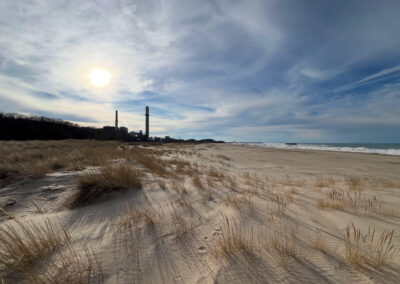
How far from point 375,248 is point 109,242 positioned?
3.14 meters

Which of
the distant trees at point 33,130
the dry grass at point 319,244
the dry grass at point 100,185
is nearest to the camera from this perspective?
the dry grass at point 319,244

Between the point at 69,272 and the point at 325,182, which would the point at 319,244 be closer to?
the point at 69,272

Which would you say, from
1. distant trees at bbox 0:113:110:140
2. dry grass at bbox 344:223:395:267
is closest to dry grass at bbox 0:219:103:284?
dry grass at bbox 344:223:395:267

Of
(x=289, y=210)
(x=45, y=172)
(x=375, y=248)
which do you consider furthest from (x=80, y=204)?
(x=375, y=248)

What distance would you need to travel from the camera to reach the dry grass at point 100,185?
326 cm

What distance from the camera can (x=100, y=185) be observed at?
357 cm

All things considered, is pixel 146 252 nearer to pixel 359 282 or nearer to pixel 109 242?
pixel 109 242

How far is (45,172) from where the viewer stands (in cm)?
487

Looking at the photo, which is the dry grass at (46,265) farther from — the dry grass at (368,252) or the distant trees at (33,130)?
the distant trees at (33,130)

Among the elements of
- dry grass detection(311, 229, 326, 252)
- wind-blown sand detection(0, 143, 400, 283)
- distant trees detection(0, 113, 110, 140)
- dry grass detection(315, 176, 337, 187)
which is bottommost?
dry grass detection(315, 176, 337, 187)

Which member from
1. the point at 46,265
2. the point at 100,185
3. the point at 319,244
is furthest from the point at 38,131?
the point at 319,244

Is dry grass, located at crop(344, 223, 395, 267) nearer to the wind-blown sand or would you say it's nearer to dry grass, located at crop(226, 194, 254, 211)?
the wind-blown sand

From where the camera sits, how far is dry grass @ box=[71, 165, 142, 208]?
3.26 metres

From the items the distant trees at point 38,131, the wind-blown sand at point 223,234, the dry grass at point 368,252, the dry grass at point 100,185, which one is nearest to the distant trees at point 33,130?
the distant trees at point 38,131
